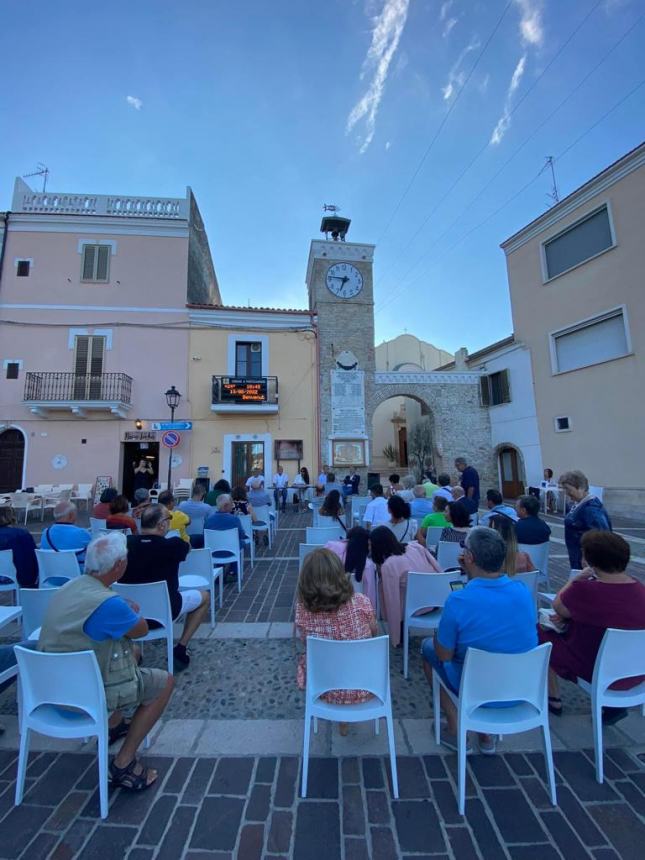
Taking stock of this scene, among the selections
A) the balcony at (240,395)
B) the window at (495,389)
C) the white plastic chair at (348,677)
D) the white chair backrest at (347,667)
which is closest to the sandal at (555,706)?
the white plastic chair at (348,677)

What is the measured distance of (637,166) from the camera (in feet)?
33.0

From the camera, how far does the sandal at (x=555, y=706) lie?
2.34m

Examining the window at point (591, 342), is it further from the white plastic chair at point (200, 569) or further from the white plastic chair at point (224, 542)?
the white plastic chair at point (200, 569)

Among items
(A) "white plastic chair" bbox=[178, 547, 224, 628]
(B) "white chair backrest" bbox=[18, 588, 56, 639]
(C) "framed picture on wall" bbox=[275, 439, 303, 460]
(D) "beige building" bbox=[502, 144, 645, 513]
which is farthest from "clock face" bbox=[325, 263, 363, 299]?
(B) "white chair backrest" bbox=[18, 588, 56, 639]

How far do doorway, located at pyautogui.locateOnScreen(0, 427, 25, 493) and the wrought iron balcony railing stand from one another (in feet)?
4.92

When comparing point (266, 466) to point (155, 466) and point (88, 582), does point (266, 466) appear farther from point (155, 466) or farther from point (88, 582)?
point (88, 582)

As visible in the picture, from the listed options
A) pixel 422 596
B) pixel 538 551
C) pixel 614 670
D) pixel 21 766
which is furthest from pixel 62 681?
pixel 538 551

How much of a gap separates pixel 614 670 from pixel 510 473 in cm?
1434

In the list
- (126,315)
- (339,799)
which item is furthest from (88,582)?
(126,315)

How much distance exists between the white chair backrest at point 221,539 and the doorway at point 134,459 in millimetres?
9497

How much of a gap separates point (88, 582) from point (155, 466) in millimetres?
12602

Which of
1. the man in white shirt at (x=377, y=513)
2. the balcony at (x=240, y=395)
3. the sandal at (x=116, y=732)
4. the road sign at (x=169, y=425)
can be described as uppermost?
the balcony at (x=240, y=395)

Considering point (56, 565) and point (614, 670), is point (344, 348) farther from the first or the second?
point (614, 670)

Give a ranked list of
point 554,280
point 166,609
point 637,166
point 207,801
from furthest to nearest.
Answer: point 554,280
point 637,166
point 166,609
point 207,801
